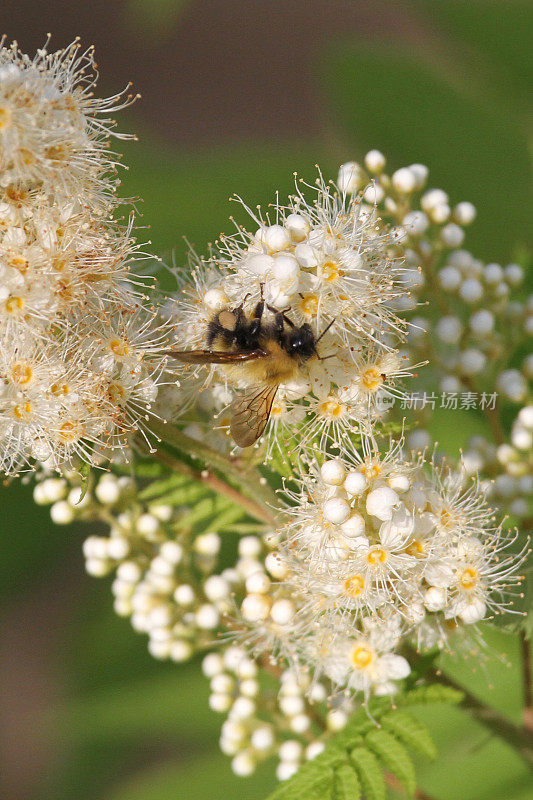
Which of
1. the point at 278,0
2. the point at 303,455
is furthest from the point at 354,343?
the point at 278,0

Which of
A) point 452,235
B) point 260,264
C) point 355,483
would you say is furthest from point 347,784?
point 452,235

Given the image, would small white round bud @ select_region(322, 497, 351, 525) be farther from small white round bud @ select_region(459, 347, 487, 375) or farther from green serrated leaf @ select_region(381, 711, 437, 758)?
small white round bud @ select_region(459, 347, 487, 375)

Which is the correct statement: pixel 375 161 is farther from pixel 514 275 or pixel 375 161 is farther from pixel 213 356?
pixel 213 356

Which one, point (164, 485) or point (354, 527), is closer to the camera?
point (354, 527)

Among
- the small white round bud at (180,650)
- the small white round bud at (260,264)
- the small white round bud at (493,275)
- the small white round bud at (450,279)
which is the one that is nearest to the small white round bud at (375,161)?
the small white round bud at (450,279)

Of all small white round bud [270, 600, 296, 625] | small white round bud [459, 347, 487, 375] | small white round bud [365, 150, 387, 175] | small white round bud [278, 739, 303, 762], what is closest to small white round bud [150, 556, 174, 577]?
small white round bud [270, 600, 296, 625]

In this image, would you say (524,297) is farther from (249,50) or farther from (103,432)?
(249,50)
